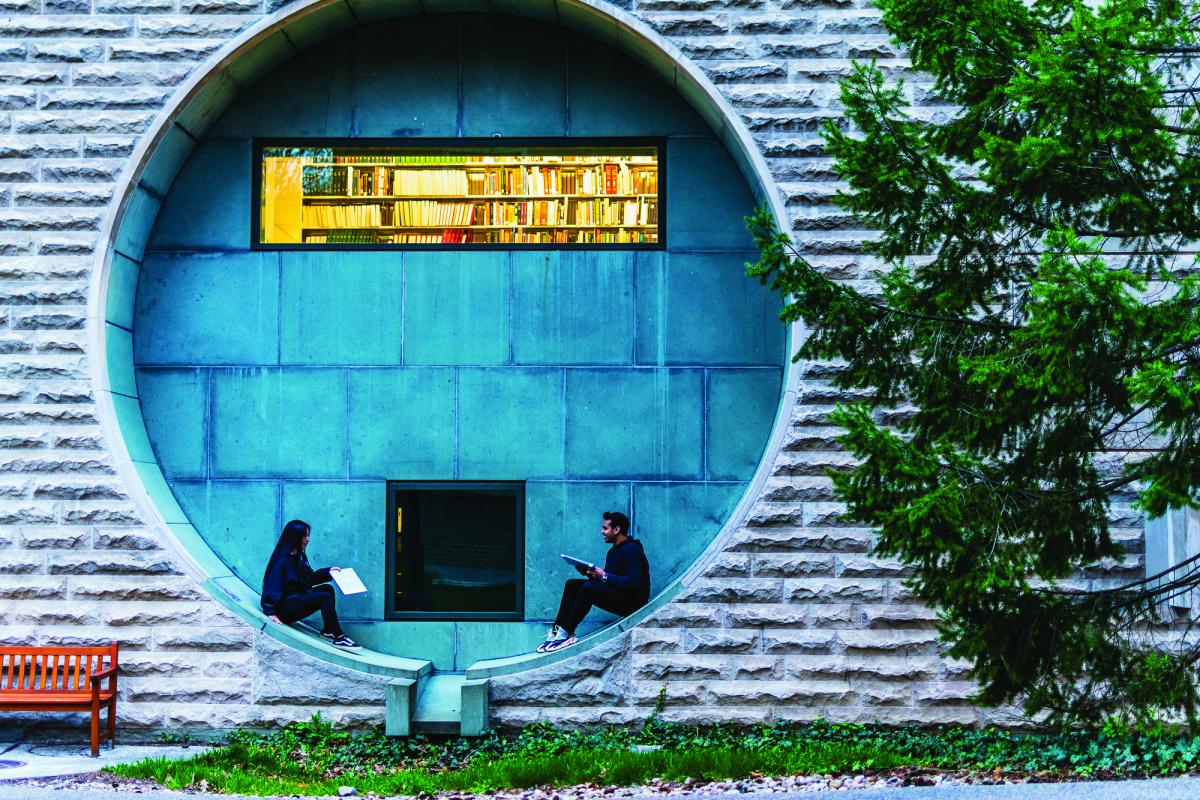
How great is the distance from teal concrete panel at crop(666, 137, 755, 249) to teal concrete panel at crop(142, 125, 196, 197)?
14.6 ft

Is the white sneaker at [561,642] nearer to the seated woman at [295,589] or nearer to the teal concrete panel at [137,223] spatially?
the seated woman at [295,589]

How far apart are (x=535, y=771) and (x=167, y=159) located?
644 cm

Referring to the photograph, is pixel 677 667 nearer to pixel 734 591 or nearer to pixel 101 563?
pixel 734 591

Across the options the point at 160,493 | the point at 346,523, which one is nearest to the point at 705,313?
the point at 346,523

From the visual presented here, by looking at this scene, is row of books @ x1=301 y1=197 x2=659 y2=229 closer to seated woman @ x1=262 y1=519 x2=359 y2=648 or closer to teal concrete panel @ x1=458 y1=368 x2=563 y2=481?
teal concrete panel @ x1=458 y1=368 x2=563 y2=481

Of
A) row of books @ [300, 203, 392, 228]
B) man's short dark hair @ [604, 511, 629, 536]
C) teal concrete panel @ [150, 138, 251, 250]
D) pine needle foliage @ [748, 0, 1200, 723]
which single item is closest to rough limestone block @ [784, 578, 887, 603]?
man's short dark hair @ [604, 511, 629, 536]

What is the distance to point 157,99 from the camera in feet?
35.8

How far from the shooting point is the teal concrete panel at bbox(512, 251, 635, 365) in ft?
37.7

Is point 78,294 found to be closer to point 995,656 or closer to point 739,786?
point 739,786

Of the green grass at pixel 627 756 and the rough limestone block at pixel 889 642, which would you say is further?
the rough limestone block at pixel 889 642

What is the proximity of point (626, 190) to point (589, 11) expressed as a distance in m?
1.65

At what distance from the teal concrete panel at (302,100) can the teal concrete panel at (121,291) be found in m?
1.53

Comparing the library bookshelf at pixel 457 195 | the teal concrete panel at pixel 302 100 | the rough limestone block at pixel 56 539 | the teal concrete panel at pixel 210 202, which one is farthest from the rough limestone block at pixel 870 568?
the rough limestone block at pixel 56 539

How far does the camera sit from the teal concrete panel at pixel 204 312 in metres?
11.5
